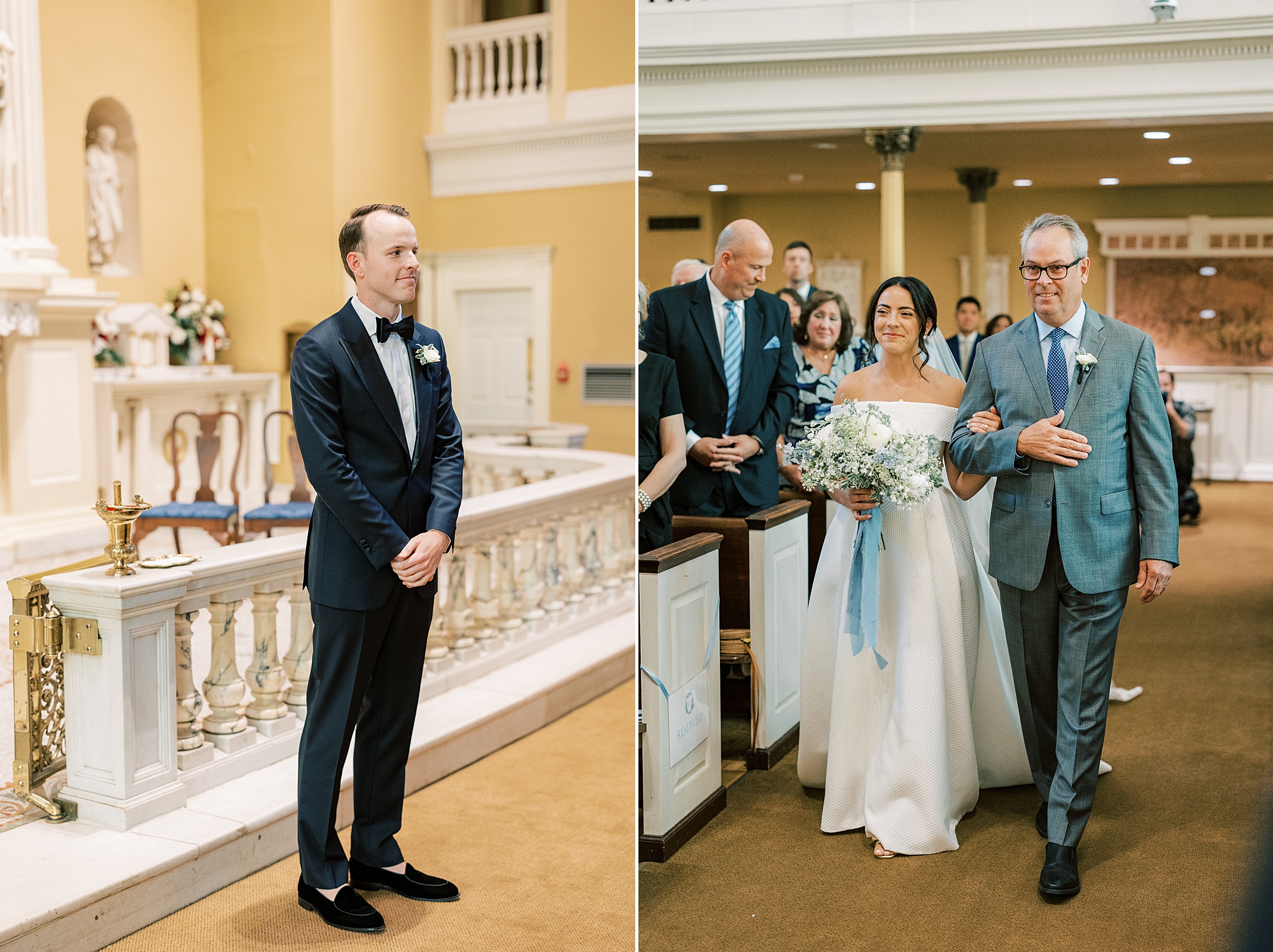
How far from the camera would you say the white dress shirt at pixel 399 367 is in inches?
106

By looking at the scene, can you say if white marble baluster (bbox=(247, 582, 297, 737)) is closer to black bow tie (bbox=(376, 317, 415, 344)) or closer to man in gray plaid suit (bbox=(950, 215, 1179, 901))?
black bow tie (bbox=(376, 317, 415, 344))

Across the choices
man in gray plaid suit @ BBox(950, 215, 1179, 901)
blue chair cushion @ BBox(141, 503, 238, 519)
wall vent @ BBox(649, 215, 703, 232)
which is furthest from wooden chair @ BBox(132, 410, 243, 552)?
man in gray plaid suit @ BBox(950, 215, 1179, 901)

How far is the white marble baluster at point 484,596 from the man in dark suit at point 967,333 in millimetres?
3172

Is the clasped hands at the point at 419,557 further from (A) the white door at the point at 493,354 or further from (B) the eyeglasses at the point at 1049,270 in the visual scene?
(B) the eyeglasses at the point at 1049,270

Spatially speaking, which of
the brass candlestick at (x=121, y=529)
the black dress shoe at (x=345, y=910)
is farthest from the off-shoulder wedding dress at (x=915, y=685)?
the brass candlestick at (x=121, y=529)

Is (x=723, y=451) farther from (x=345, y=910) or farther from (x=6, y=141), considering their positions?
(x=6, y=141)

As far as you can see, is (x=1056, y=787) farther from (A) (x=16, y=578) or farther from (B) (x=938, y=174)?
(A) (x=16, y=578)

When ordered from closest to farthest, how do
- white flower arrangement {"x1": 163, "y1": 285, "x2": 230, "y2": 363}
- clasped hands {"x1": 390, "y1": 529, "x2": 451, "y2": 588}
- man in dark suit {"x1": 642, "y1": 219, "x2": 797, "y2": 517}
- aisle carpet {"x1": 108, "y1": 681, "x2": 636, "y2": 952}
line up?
man in dark suit {"x1": 642, "y1": 219, "x2": 797, "y2": 517}, clasped hands {"x1": 390, "y1": 529, "x2": 451, "y2": 588}, aisle carpet {"x1": 108, "y1": 681, "x2": 636, "y2": 952}, white flower arrangement {"x1": 163, "y1": 285, "x2": 230, "y2": 363}

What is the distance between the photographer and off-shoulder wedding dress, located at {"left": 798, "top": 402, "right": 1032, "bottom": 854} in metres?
2.01

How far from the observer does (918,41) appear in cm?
195

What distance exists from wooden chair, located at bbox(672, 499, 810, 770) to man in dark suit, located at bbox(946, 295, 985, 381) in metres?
0.45

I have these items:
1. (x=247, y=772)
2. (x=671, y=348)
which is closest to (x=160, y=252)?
(x=247, y=772)

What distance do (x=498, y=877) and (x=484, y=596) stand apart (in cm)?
166

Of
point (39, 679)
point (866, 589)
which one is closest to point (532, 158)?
point (39, 679)
